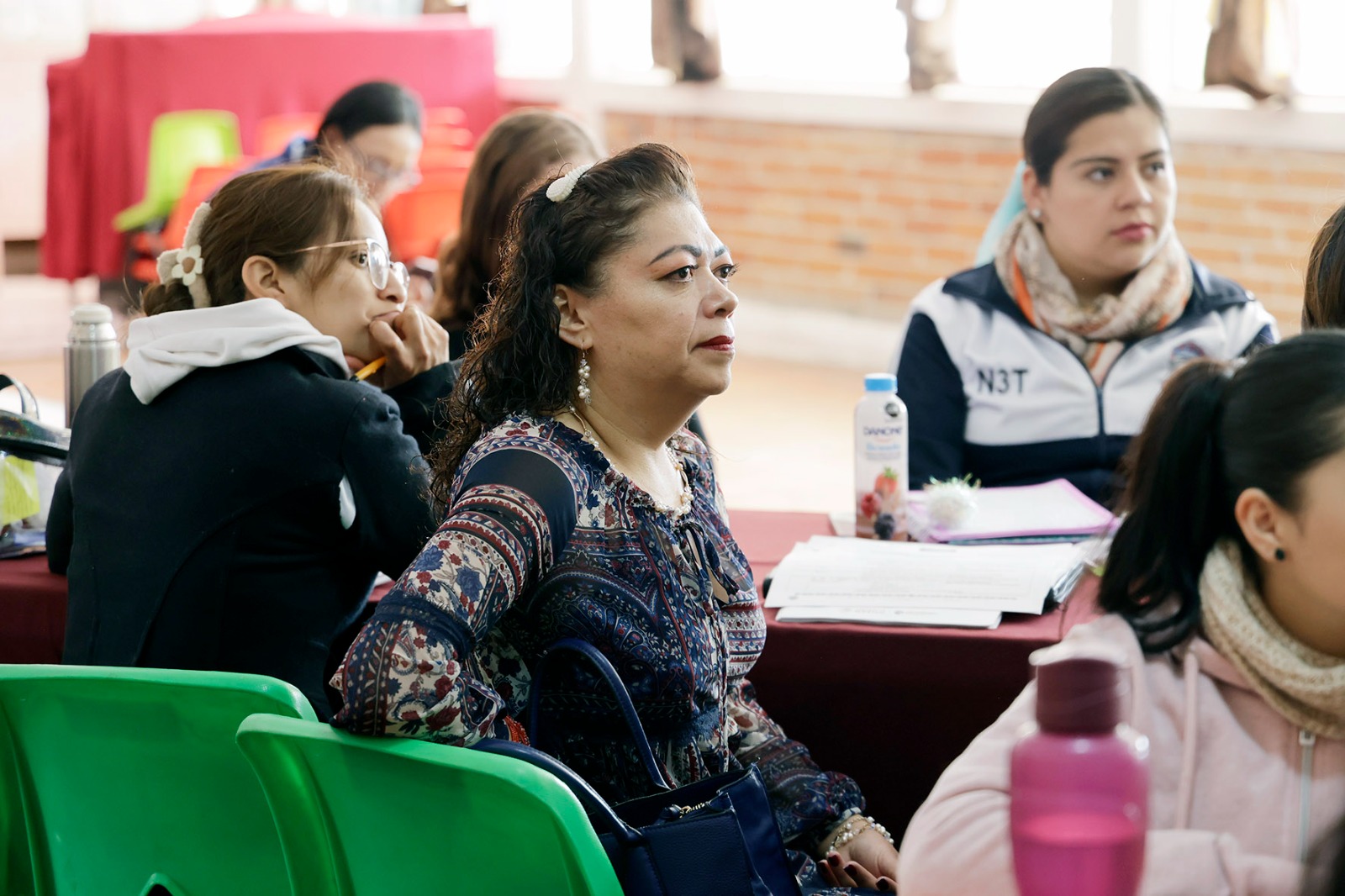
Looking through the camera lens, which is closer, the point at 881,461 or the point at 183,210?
the point at 881,461

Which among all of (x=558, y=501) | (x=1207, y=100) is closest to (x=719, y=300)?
(x=558, y=501)

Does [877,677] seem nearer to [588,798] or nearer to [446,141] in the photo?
[588,798]

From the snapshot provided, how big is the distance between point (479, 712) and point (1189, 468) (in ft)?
2.23

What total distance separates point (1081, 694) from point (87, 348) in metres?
2.11

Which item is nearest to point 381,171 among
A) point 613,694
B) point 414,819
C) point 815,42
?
point 613,694

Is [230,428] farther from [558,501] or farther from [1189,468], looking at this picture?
[1189,468]

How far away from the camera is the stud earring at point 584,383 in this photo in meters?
1.76

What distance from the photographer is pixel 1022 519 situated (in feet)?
7.69

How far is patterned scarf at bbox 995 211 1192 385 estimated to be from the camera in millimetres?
2807

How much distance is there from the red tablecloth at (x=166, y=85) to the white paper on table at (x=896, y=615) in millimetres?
5952

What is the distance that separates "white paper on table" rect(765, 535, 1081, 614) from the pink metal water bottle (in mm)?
1212

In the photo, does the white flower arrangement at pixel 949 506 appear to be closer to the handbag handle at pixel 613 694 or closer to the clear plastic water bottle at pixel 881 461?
the clear plastic water bottle at pixel 881 461

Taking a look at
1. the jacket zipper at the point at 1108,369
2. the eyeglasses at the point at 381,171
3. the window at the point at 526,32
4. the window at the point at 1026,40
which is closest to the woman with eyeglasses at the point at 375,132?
the eyeglasses at the point at 381,171

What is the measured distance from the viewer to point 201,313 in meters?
1.97
